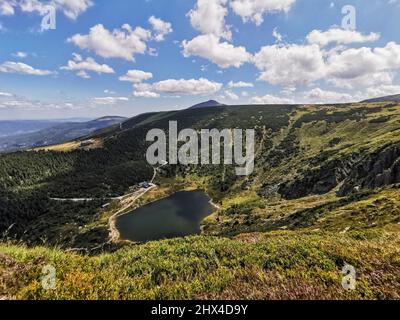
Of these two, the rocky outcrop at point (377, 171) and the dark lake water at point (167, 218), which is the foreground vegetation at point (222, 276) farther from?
the dark lake water at point (167, 218)

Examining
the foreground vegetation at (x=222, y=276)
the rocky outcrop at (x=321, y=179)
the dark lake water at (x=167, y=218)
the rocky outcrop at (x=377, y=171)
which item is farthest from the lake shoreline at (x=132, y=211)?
the foreground vegetation at (x=222, y=276)

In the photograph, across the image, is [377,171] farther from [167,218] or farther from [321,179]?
[167,218]

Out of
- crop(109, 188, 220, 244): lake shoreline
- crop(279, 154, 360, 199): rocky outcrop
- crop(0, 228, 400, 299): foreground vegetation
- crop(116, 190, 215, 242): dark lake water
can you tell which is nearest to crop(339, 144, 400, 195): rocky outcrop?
crop(279, 154, 360, 199): rocky outcrop

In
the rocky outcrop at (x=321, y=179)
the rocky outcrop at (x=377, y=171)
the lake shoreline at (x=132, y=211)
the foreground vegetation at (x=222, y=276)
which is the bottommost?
the lake shoreline at (x=132, y=211)

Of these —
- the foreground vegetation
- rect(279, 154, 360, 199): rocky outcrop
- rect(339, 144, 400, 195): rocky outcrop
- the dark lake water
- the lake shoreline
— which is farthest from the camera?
the dark lake water

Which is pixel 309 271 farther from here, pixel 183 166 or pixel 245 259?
pixel 183 166

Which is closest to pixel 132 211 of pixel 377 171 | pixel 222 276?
pixel 377 171

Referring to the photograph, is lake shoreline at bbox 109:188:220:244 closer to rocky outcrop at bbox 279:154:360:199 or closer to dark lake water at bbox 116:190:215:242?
dark lake water at bbox 116:190:215:242
